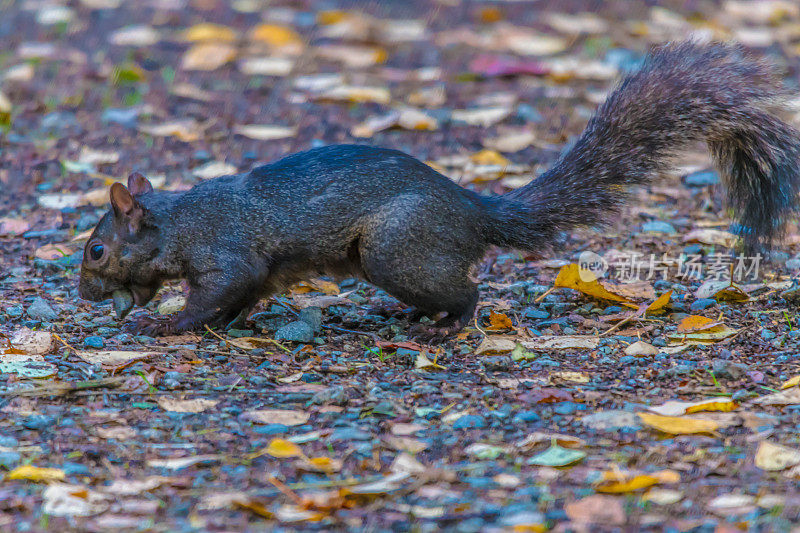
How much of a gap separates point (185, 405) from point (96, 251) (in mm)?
1382

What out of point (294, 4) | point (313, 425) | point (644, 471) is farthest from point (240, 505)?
point (294, 4)

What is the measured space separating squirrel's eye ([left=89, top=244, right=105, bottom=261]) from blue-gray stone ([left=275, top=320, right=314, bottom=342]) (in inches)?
36.6

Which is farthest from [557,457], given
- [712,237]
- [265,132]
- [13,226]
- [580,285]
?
[265,132]

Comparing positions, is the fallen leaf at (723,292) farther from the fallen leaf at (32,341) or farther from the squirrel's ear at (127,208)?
the fallen leaf at (32,341)

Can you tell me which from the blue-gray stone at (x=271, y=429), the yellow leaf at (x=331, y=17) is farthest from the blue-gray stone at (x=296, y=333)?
the yellow leaf at (x=331, y=17)

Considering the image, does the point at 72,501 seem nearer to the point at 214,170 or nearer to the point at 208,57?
the point at 214,170

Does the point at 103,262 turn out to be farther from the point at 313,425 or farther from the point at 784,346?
the point at 784,346

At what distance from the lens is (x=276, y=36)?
1018 cm

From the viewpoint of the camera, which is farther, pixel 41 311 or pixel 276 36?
pixel 276 36

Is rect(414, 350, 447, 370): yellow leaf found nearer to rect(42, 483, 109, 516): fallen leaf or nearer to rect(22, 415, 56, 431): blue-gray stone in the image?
rect(22, 415, 56, 431): blue-gray stone

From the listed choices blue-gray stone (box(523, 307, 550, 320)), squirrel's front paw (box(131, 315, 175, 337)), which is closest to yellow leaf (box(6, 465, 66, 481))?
squirrel's front paw (box(131, 315, 175, 337))

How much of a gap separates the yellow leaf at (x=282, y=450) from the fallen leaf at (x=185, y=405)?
54 centimetres

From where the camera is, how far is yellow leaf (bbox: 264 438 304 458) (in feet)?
11.1

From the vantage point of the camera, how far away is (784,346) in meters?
4.38
